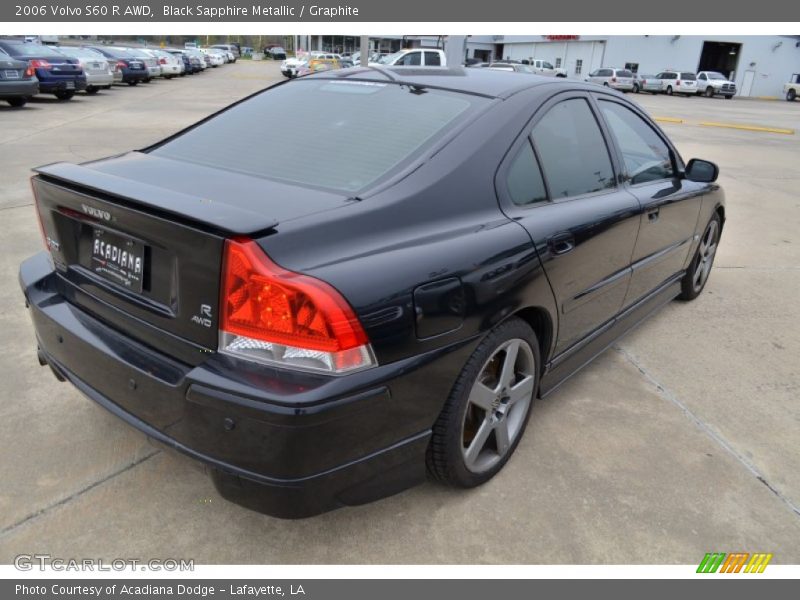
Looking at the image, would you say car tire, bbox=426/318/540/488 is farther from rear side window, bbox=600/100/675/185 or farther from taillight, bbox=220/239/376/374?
rear side window, bbox=600/100/675/185

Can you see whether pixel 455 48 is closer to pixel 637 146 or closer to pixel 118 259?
pixel 637 146

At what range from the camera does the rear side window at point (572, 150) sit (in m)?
2.70

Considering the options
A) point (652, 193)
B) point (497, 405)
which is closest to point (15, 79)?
point (652, 193)

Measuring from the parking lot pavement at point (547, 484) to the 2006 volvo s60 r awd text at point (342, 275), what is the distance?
24 cm

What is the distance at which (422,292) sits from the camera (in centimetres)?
195

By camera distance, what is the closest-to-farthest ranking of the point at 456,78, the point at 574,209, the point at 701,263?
the point at 574,209, the point at 456,78, the point at 701,263

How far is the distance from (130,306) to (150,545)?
86 cm

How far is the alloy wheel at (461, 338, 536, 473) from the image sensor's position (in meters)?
2.40

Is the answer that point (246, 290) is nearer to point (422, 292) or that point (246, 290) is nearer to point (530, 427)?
point (422, 292)

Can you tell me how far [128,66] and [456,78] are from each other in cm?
2503

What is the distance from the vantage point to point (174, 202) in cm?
187

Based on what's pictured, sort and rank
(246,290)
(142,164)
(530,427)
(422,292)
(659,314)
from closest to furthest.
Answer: (246,290) → (422,292) → (142,164) → (530,427) → (659,314)

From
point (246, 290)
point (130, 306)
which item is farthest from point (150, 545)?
point (246, 290)

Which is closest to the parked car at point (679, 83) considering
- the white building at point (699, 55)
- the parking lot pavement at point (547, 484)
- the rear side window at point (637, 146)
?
the white building at point (699, 55)
